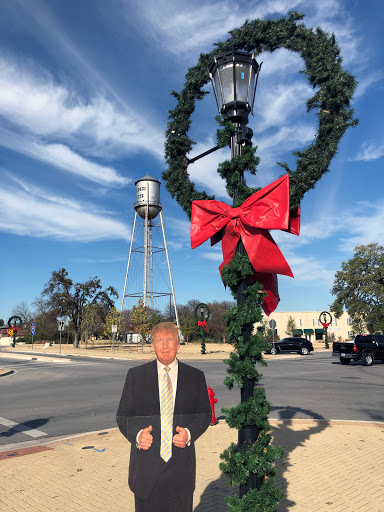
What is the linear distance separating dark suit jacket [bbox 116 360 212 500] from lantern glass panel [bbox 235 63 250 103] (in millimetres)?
2713

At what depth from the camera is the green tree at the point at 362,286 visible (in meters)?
48.9

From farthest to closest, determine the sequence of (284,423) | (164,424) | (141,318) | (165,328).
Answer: (141,318) < (284,423) < (165,328) < (164,424)

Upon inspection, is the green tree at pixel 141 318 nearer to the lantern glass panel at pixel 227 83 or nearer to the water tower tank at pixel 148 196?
the water tower tank at pixel 148 196

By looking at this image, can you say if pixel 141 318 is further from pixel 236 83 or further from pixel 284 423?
pixel 236 83

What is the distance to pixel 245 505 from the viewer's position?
296cm

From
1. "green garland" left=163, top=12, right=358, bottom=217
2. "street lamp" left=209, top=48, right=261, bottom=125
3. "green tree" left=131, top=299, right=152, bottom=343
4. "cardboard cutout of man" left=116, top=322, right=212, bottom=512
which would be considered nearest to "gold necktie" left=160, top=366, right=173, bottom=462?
"cardboard cutout of man" left=116, top=322, right=212, bottom=512

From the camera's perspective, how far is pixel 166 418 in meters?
2.24

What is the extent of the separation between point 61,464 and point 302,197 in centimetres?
459

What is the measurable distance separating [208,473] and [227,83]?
176 inches

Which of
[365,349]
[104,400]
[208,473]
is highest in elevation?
[365,349]

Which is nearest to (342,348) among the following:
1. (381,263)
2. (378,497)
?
(378,497)

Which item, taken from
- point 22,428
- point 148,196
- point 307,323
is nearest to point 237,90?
point 22,428

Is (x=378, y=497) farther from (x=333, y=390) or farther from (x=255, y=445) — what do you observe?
(x=333, y=390)

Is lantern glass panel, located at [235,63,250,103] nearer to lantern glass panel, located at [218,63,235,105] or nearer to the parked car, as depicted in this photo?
lantern glass panel, located at [218,63,235,105]
